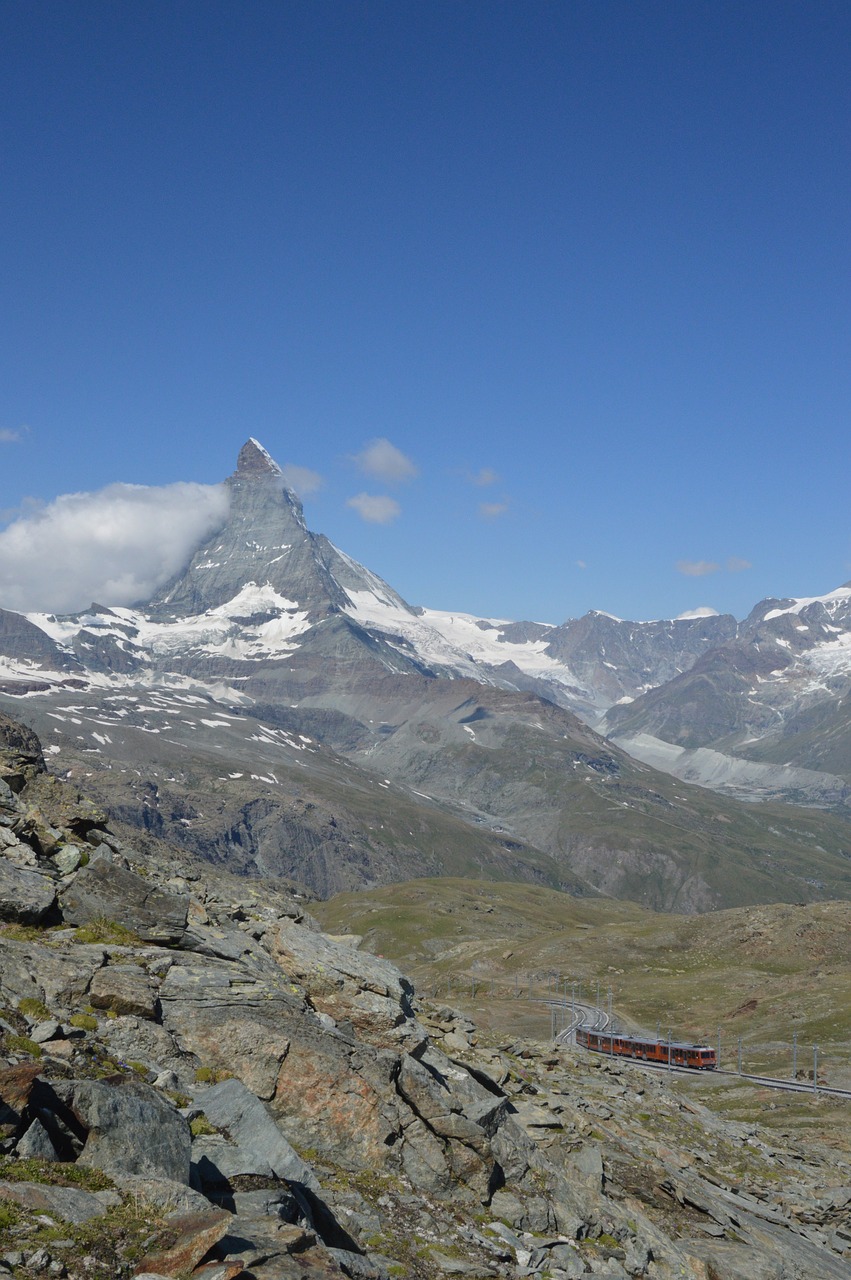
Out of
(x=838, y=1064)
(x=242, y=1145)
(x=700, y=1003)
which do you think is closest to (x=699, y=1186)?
(x=242, y=1145)

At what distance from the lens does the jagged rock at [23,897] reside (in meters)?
26.1

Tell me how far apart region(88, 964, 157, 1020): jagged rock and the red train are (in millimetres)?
105319

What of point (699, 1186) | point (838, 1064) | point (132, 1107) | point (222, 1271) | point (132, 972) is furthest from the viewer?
point (838, 1064)

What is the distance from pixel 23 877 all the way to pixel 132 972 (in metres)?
5.54

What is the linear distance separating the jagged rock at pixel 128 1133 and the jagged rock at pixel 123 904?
10687 mm

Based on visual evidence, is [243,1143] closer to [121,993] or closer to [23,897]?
[121,993]

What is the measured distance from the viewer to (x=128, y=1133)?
17.0 meters

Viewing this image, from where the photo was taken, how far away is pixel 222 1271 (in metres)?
12.9

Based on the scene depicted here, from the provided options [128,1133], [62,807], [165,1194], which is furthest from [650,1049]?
[165,1194]

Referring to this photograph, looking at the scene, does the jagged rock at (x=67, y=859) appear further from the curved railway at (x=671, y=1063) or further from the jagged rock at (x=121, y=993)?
the curved railway at (x=671, y=1063)

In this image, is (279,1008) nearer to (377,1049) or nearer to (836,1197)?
(377,1049)

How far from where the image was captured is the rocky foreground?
15180 millimetres

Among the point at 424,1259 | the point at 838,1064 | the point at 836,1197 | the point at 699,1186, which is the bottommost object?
the point at 838,1064

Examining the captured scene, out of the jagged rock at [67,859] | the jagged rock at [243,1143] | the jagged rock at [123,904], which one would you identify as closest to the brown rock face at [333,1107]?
the jagged rock at [243,1143]
